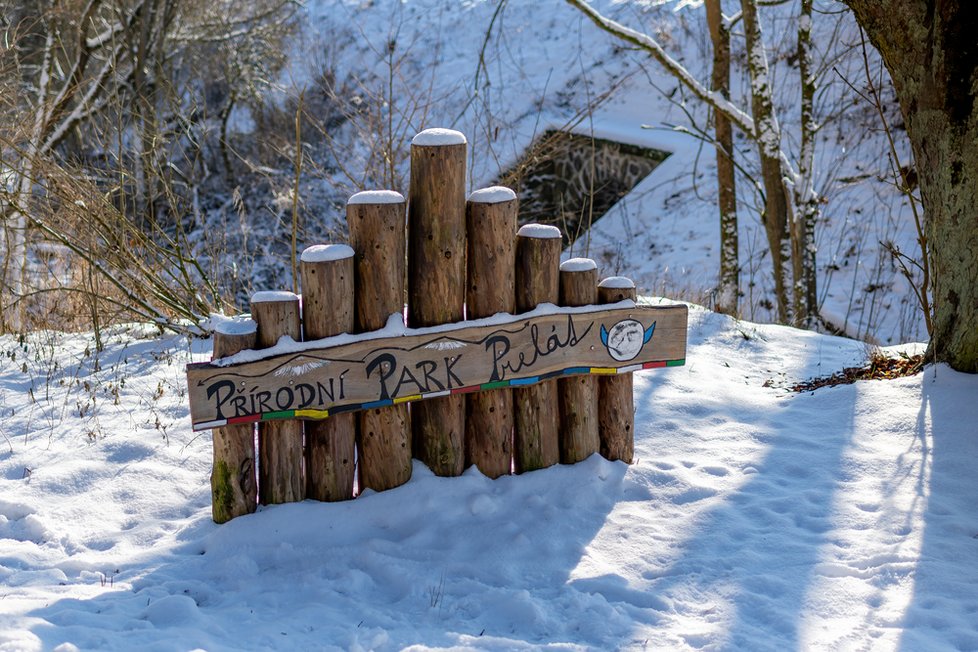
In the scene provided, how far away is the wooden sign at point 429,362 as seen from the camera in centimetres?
326

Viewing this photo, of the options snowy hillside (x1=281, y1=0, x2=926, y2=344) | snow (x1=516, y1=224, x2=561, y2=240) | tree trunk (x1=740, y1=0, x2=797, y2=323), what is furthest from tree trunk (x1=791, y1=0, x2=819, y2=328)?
snow (x1=516, y1=224, x2=561, y2=240)

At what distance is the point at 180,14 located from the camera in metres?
15.4

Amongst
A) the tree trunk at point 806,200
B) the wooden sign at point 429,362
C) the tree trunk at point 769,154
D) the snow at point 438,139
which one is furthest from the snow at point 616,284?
the tree trunk at point 806,200

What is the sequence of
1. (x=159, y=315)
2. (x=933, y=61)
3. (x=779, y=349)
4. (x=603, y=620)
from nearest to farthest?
(x=603, y=620)
(x=933, y=61)
(x=779, y=349)
(x=159, y=315)

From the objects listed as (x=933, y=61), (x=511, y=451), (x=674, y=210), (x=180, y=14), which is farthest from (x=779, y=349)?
(x=180, y=14)

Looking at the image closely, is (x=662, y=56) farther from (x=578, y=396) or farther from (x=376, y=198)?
(x=376, y=198)

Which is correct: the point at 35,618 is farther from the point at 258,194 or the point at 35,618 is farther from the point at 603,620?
the point at 258,194

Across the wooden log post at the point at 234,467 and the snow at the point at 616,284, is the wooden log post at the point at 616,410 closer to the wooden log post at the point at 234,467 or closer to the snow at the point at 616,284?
the snow at the point at 616,284

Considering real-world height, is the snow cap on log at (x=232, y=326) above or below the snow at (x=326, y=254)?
below

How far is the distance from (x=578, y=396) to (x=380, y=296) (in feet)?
3.46

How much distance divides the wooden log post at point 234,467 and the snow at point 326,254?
0.35 meters

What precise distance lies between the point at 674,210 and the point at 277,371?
11101 millimetres

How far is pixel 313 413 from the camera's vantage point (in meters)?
3.38

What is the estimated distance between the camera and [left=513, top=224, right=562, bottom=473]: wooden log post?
12.3 ft
